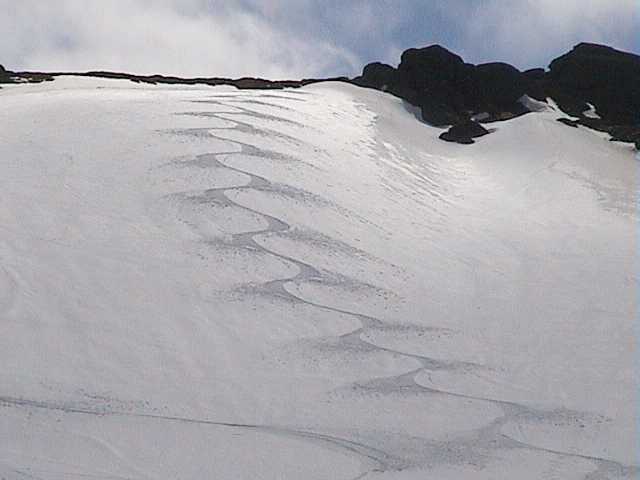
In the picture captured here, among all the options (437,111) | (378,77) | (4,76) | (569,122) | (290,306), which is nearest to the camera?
(290,306)

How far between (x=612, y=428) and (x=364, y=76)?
942 inches

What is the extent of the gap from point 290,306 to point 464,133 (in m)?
15.3

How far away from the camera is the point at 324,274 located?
13039mm

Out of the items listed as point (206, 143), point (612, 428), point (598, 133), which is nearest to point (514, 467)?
point (612, 428)

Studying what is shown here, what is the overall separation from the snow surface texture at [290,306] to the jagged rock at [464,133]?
460 centimetres

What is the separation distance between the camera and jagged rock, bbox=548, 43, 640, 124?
29547 millimetres

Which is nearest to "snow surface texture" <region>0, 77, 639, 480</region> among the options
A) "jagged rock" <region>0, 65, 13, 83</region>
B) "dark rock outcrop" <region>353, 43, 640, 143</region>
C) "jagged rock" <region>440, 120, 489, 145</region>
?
"jagged rock" <region>440, 120, 489, 145</region>

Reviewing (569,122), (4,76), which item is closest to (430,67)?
Answer: (569,122)

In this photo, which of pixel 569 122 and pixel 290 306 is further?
pixel 569 122

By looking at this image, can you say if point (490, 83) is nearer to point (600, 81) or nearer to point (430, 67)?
point (430, 67)

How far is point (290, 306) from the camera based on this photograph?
38.9 feet

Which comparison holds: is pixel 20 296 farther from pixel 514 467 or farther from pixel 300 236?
pixel 514 467

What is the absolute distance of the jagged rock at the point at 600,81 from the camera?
2955 centimetres

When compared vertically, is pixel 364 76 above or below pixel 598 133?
above
